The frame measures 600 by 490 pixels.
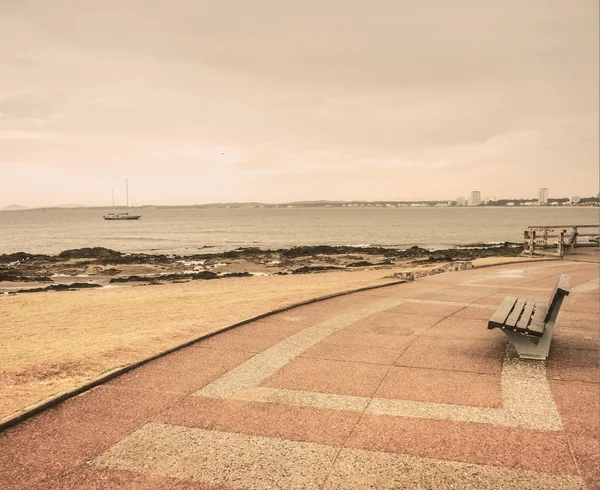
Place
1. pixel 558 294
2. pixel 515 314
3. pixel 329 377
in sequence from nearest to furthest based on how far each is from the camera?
pixel 329 377
pixel 558 294
pixel 515 314

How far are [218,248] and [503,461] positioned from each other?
54.2 m

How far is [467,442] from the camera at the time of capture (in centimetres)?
462

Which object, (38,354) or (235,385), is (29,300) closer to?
(38,354)

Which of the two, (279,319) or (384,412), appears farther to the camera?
(279,319)

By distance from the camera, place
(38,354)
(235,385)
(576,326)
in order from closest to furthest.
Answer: (235,385), (38,354), (576,326)

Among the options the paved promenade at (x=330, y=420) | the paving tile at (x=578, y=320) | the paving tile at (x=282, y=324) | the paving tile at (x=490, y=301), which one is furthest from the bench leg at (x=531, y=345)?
the paving tile at (x=490, y=301)

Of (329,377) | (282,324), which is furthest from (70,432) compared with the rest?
(282,324)

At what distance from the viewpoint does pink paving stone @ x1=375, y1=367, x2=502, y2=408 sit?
563cm

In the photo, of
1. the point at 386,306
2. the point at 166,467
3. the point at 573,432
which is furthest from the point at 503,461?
the point at 386,306

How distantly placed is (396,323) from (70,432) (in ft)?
19.7

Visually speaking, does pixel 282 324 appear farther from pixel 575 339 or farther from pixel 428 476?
pixel 428 476

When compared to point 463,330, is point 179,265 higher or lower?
lower

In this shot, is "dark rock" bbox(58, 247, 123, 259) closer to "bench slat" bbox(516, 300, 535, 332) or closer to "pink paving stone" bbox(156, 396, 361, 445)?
"bench slat" bbox(516, 300, 535, 332)

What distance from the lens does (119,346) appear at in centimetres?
784
